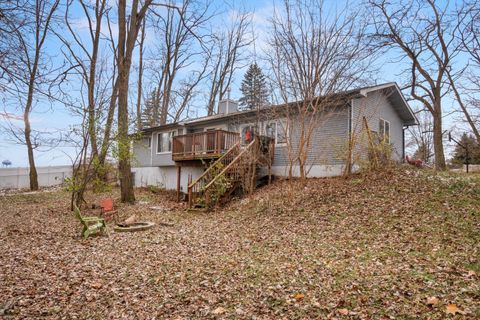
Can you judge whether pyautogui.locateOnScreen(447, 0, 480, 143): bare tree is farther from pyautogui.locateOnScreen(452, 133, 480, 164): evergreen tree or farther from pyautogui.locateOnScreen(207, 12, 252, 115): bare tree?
pyautogui.locateOnScreen(207, 12, 252, 115): bare tree

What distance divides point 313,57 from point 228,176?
5.58 m

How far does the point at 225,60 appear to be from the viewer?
83.3ft

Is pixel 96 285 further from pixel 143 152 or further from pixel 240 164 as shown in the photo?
pixel 143 152

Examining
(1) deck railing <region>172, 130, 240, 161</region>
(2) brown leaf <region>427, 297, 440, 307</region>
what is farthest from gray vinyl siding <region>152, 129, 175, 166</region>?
(2) brown leaf <region>427, 297, 440, 307</region>

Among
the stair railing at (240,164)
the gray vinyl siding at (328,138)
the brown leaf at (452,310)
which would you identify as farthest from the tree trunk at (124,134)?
the brown leaf at (452,310)

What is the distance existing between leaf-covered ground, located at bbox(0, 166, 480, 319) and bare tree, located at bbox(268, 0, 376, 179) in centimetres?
306

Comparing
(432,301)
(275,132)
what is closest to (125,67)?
(275,132)

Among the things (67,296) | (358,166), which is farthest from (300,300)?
(358,166)

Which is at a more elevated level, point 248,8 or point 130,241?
point 248,8

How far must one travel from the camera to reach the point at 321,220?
834 centimetres

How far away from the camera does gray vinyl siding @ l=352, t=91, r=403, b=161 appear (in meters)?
12.6

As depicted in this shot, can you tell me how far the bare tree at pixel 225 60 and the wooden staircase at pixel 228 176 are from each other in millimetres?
12824

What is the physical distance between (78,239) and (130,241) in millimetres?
1410

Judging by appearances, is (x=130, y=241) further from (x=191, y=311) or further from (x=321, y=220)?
(x=321, y=220)
